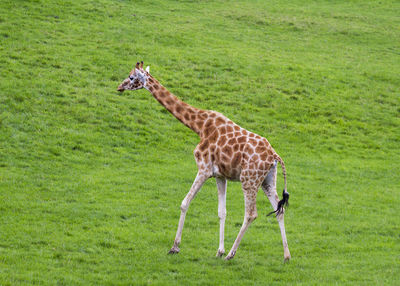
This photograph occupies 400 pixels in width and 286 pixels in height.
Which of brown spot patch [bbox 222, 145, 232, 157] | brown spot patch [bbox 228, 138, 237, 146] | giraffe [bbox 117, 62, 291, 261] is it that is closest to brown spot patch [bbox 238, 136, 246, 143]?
giraffe [bbox 117, 62, 291, 261]

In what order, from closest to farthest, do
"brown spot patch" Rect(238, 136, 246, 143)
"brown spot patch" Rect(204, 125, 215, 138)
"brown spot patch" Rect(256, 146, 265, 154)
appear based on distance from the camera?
"brown spot patch" Rect(256, 146, 265, 154) → "brown spot patch" Rect(238, 136, 246, 143) → "brown spot patch" Rect(204, 125, 215, 138)

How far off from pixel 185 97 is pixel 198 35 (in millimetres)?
9066

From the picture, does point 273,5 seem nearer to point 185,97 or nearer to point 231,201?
point 185,97

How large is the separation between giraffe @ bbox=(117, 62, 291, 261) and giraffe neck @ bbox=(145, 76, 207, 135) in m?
0.02

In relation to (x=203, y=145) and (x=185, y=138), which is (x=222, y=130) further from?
(x=185, y=138)

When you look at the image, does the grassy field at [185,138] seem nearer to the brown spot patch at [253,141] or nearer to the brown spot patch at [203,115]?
the brown spot patch at [253,141]

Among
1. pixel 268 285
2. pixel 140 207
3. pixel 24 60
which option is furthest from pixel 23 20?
pixel 268 285

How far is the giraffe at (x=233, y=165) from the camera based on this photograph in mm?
12789

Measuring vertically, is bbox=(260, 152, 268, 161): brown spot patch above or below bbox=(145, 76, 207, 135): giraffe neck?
below

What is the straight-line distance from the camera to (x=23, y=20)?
3180 cm

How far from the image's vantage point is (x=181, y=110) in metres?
14.4

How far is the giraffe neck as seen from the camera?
557 inches

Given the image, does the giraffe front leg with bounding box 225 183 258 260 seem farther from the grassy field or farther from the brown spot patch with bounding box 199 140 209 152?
the brown spot patch with bounding box 199 140 209 152

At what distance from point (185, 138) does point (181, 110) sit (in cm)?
974
